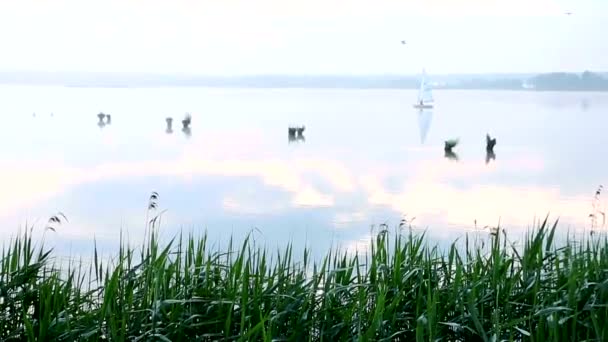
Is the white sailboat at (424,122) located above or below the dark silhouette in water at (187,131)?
above

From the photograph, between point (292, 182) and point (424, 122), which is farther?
point (424, 122)

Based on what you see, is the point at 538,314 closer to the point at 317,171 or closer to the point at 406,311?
the point at 406,311

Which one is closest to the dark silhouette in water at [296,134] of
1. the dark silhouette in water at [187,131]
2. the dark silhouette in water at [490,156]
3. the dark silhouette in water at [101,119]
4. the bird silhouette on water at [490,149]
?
the dark silhouette in water at [187,131]

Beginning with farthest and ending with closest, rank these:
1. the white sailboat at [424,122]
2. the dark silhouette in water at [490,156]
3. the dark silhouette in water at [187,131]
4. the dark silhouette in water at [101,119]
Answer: the dark silhouette in water at [101,119] < the white sailboat at [424,122] < the dark silhouette in water at [187,131] < the dark silhouette in water at [490,156]

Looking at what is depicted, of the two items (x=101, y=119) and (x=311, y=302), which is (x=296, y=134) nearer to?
(x=101, y=119)

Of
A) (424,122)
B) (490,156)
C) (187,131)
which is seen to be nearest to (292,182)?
(490,156)

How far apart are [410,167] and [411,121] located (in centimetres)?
3158

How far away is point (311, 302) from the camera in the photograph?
4578mm

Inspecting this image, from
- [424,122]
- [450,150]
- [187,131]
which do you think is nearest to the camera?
[450,150]

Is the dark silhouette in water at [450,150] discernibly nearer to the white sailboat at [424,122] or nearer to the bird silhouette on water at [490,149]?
the bird silhouette on water at [490,149]

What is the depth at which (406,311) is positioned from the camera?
4.78 metres

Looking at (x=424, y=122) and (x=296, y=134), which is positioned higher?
(x=424, y=122)

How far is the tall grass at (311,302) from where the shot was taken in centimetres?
427

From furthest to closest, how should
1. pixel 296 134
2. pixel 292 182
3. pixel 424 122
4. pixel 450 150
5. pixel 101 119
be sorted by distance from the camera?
1. pixel 424 122
2. pixel 101 119
3. pixel 296 134
4. pixel 450 150
5. pixel 292 182
